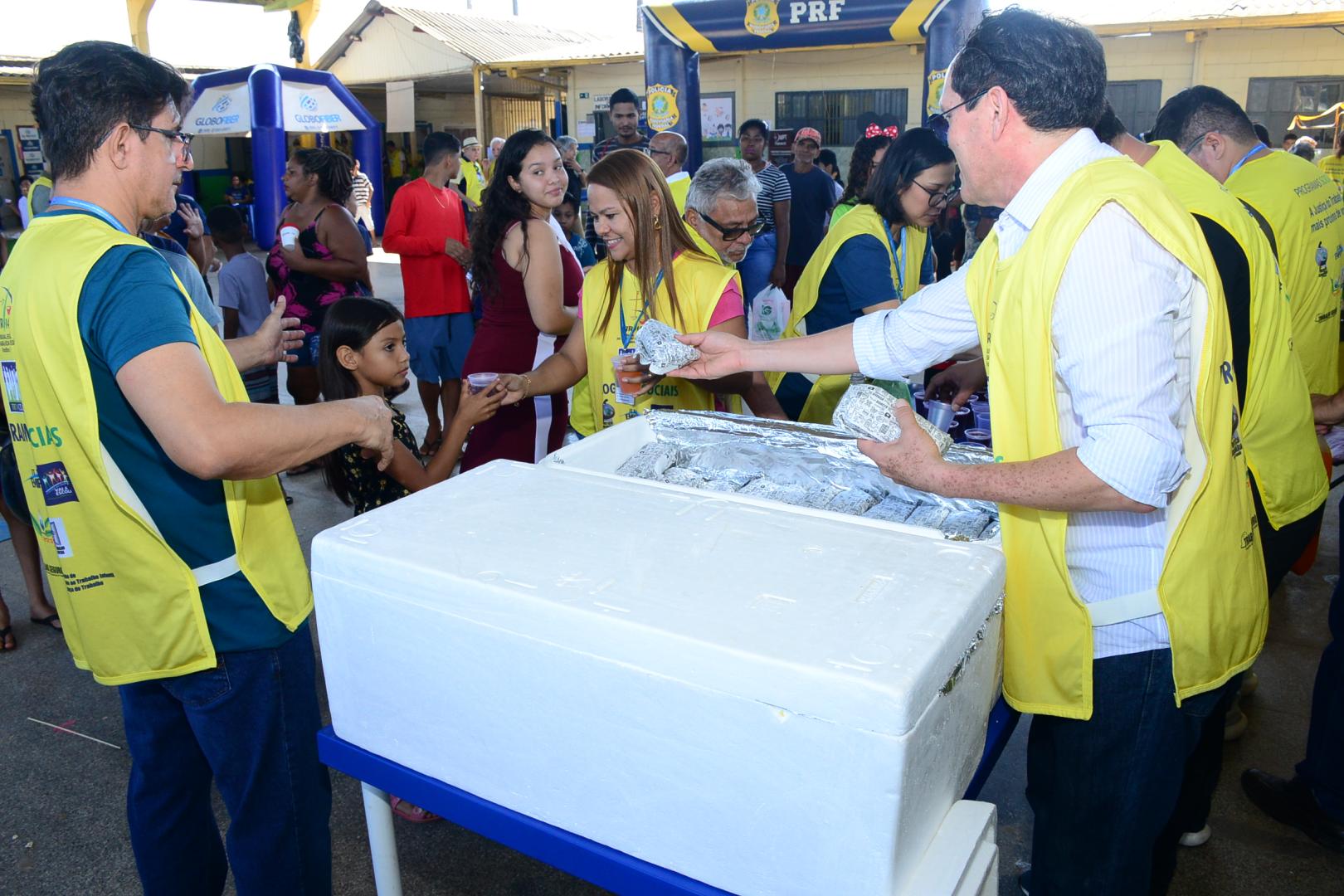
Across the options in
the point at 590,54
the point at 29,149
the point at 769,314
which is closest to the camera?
the point at 769,314

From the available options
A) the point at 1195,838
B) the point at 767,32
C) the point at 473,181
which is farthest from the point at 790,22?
the point at 1195,838

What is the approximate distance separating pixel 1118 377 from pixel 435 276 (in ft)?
13.8

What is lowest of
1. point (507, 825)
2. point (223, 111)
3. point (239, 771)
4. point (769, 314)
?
point (239, 771)

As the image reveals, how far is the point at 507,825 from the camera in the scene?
1.19 m

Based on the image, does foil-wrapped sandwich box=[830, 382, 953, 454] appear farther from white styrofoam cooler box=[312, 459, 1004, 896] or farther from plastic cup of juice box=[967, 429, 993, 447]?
plastic cup of juice box=[967, 429, 993, 447]

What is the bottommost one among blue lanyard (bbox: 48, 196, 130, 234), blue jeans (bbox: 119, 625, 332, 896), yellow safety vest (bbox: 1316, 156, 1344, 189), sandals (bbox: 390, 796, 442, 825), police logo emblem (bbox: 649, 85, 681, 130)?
sandals (bbox: 390, 796, 442, 825)

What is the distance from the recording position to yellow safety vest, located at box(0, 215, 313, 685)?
139 centimetres

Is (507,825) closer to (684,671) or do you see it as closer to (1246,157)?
(684,671)

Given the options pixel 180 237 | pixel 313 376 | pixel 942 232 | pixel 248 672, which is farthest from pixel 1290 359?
pixel 942 232

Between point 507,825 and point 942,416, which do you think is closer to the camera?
point 507,825

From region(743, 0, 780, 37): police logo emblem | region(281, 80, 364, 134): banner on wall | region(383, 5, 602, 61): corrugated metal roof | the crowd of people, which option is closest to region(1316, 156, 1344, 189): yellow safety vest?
region(743, 0, 780, 37): police logo emblem

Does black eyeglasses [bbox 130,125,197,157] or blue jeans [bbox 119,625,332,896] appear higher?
black eyeglasses [bbox 130,125,197,157]

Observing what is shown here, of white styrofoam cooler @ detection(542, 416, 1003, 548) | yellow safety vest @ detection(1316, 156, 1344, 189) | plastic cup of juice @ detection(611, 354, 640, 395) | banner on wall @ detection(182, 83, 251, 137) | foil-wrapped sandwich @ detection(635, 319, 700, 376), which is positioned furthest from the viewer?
banner on wall @ detection(182, 83, 251, 137)

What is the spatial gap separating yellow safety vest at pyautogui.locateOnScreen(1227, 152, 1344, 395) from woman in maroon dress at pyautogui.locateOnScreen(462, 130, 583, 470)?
6.86 feet
